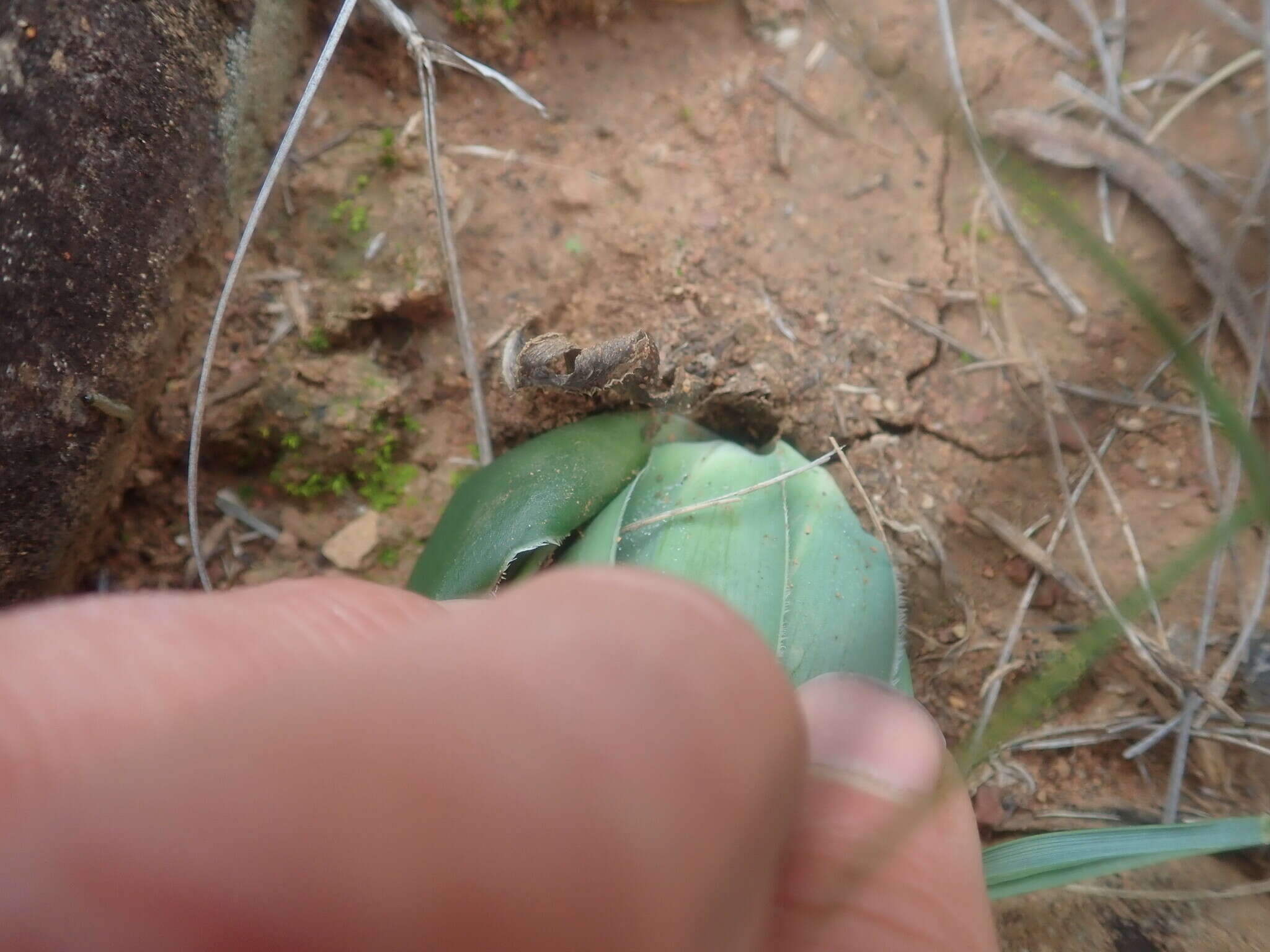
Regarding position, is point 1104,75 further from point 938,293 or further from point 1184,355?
point 1184,355

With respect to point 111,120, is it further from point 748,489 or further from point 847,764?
point 847,764

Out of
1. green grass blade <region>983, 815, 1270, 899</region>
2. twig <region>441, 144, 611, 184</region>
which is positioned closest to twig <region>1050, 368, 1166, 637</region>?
green grass blade <region>983, 815, 1270, 899</region>

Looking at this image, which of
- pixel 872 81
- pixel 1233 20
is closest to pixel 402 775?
pixel 872 81

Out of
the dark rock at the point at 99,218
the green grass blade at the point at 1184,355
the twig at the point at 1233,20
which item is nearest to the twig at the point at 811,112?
the twig at the point at 1233,20

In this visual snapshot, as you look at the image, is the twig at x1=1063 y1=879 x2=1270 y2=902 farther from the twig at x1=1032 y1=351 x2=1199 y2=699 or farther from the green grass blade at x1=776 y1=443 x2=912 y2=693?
the green grass blade at x1=776 y1=443 x2=912 y2=693

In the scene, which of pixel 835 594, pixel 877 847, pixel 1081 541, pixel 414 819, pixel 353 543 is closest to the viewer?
pixel 414 819

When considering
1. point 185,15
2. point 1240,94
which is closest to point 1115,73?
point 1240,94

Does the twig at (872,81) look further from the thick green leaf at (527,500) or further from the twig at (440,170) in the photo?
the thick green leaf at (527,500)

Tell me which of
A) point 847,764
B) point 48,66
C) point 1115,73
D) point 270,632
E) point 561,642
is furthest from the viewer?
point 1115,73
